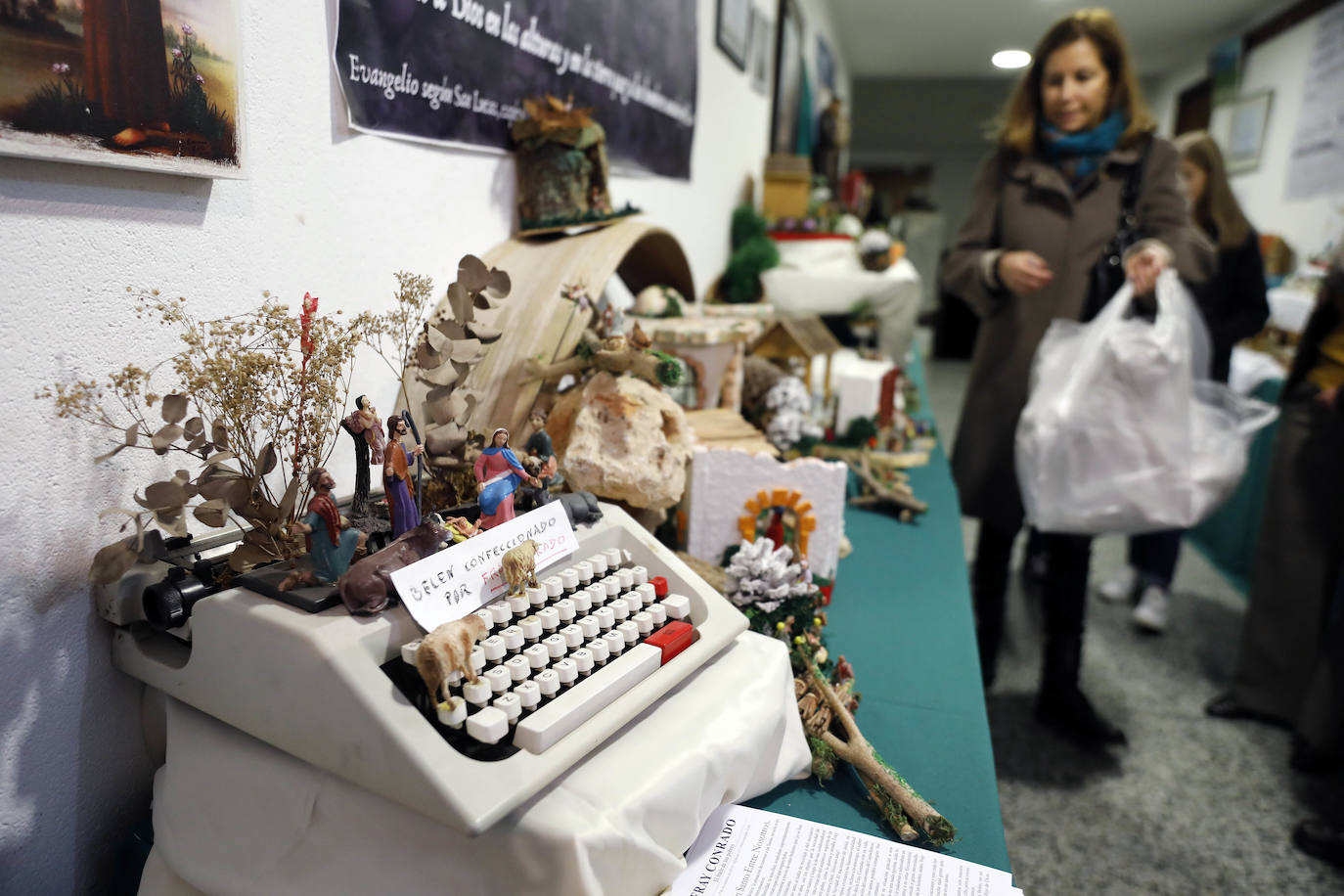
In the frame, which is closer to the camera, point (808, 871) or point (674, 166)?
point (808, 871)

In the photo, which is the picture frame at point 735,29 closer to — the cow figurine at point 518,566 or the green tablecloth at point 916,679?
the green tablecloth at point 916,679

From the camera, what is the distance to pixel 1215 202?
2303 mm

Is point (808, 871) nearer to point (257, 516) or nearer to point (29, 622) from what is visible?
point (257, 516)

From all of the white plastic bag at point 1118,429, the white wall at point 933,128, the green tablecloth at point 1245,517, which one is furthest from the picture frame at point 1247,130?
the white plastic bag at point 1118,429

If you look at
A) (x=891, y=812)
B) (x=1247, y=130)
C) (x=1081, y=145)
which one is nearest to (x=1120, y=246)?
(x=1081, y=145)

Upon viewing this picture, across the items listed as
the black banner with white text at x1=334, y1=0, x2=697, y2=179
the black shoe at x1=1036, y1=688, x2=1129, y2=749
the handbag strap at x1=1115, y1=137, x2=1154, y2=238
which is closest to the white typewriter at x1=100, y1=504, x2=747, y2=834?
the black banner with white text at x1=334, y1=0, x2=697, y2=179

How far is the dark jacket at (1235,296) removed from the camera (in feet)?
7.57

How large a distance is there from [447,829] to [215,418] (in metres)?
0.40

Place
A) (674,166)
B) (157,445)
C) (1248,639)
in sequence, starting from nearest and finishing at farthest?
1. (157,445)
2. (674,166)
3. (1248,639)

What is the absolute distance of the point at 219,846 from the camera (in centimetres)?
62

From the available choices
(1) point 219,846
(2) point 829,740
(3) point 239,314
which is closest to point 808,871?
(2) point 829,740

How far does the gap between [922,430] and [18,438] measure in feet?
6.31

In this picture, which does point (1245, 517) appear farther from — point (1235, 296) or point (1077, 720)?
point (1077, 720)

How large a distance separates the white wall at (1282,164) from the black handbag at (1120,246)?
9.97 feet
